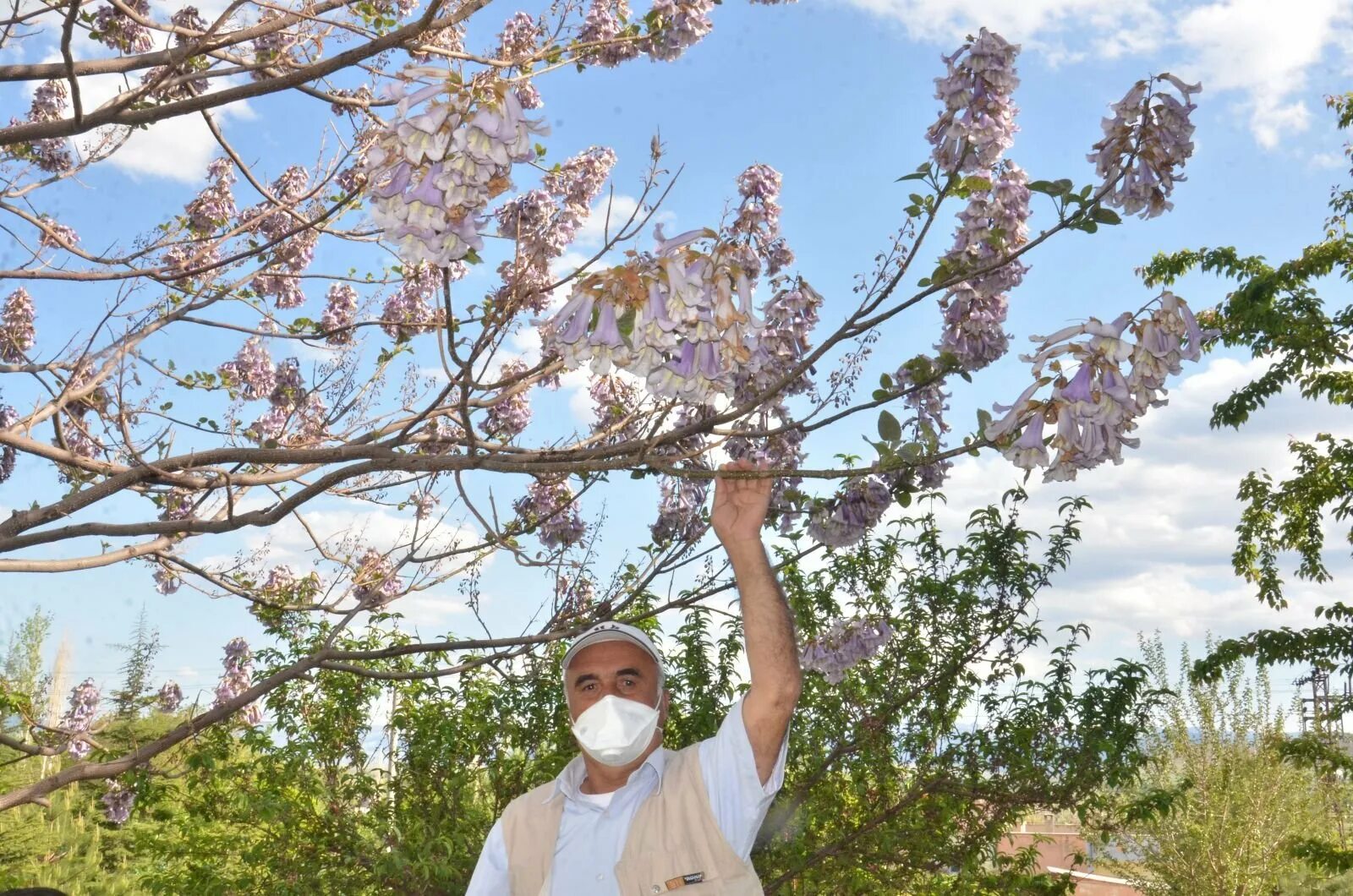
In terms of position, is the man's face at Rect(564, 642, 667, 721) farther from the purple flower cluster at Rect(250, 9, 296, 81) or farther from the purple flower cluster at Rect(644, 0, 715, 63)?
the purple flower cluster at Rect(644, 0, 715, 63)

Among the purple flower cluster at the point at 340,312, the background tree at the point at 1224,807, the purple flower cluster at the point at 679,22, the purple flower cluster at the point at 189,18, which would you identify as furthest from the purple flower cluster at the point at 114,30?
the background tree at the point at 1224,807

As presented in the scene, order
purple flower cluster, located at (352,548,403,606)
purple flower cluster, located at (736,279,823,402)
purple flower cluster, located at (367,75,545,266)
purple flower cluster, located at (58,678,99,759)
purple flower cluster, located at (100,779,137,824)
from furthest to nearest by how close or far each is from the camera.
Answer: purple flower cluster, located at (58,678,99,759)
purple flower cluster, located at (100,779,137,824)
purple flower cluster, located at (352,548,403,606)
purple flower cluster, located at (736,279,823,402)
purple flower cluster, located at (367,75,545,266)

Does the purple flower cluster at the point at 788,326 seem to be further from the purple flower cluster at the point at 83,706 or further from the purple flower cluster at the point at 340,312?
the purple flower cluster at the point at 83,706

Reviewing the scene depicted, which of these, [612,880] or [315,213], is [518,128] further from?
[315,213]

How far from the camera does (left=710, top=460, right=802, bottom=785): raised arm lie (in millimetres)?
2418

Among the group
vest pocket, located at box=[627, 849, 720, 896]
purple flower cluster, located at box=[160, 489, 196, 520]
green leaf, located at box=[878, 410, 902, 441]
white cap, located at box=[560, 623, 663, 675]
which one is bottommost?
vest pocket, located at box=[627, 849, 720, 896]

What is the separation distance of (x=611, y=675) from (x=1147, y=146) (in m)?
1.75

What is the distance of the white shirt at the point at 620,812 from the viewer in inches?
97.7

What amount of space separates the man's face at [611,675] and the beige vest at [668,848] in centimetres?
19

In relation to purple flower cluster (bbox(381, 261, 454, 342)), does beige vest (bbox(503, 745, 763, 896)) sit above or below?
below

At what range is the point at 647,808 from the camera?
8.59 feet

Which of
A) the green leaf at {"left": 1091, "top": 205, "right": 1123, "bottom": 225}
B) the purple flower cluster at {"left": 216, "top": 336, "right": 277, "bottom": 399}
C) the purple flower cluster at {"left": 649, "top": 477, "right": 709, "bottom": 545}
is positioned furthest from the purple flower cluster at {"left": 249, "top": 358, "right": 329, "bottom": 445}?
the green leaf at {"left": 1091, "top": 205, "right": 1123, "bottom": 225}

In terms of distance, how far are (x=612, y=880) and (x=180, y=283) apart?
13.6 ft

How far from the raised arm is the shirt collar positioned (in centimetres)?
34
